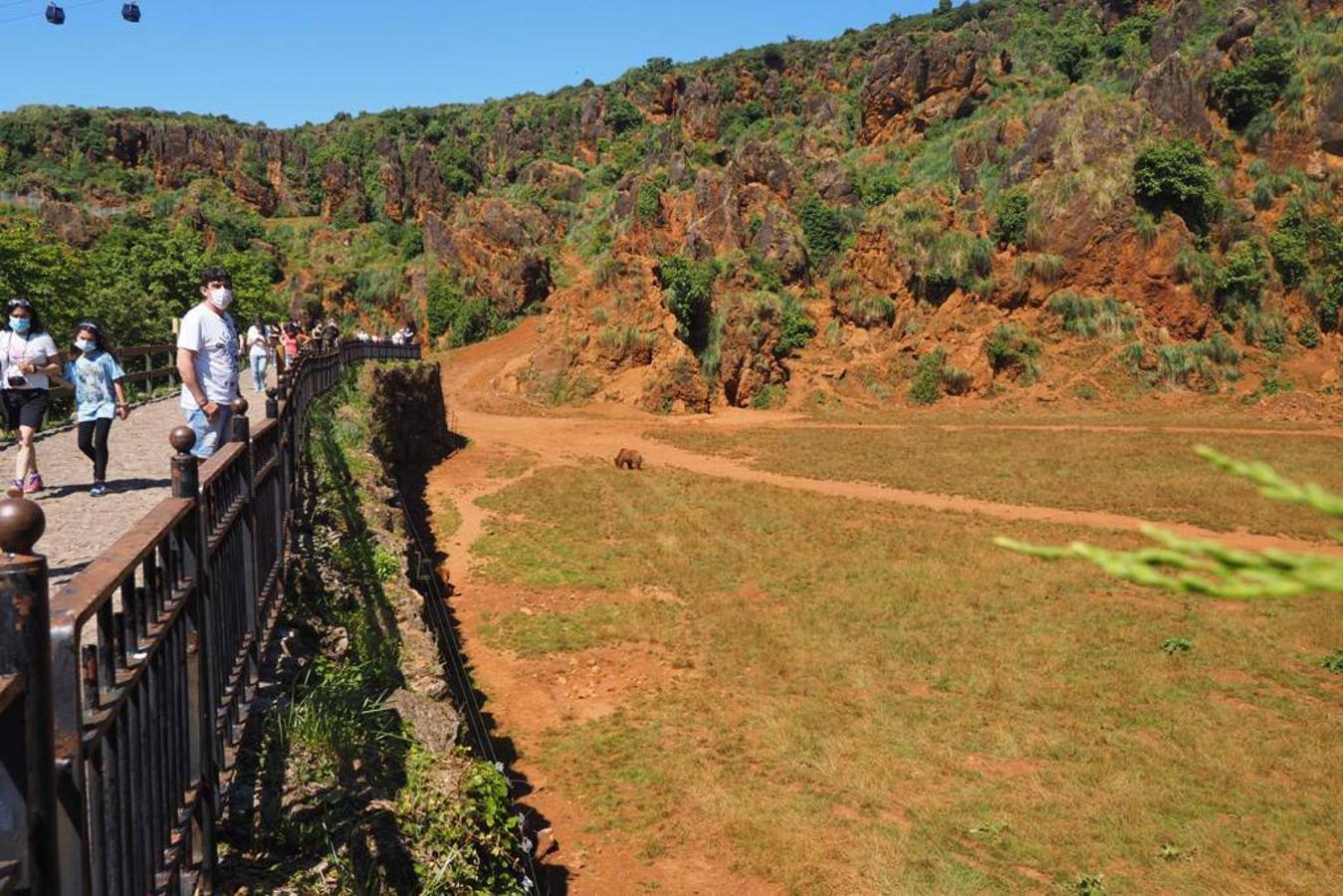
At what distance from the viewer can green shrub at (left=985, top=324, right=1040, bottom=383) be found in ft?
122

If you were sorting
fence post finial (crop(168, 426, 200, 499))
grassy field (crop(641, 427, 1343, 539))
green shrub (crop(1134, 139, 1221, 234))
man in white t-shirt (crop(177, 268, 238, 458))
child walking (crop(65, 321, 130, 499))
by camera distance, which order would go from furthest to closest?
green shrub (crop(1134, 139, 1221, 234)) < grassy field (crop(641, 427, 1343, 539)) < child walking (crop(65, 321, 130, 499)) < man in white t-shirt (crop(177, 268, 238, 458)) < fence post finial (crop(168, 426, 200, 499))

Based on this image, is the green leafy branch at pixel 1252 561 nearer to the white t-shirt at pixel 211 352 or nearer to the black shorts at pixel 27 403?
the white t-shirt at pixel 211 352

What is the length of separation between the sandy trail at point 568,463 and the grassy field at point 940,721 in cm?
32

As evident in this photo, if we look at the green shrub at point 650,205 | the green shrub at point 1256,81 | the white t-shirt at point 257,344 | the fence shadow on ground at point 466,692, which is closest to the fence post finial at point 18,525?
the fence shadow on ground at point 466,692

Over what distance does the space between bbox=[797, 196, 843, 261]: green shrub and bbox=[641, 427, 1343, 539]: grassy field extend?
15.6 meters

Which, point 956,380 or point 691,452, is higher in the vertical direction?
point 956,380

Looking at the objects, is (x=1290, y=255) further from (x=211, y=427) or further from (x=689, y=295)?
(x=211, y=427)

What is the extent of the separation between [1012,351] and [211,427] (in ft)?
114

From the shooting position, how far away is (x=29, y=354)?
28.9 feet

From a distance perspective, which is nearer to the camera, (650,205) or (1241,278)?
(1241,278)

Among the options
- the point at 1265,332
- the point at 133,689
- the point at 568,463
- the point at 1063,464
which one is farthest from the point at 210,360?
the point at 1265,332

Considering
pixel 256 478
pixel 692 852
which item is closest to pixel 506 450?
pixel 692 852

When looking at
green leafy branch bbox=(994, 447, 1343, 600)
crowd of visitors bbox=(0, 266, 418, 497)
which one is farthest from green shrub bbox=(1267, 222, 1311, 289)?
green leafy branch bbox=(994, 447, 1343, 600)

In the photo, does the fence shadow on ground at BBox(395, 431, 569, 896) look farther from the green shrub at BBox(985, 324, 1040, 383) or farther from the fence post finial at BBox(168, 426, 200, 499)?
the green shrub at BBox(985, 324, 1040, 383)
